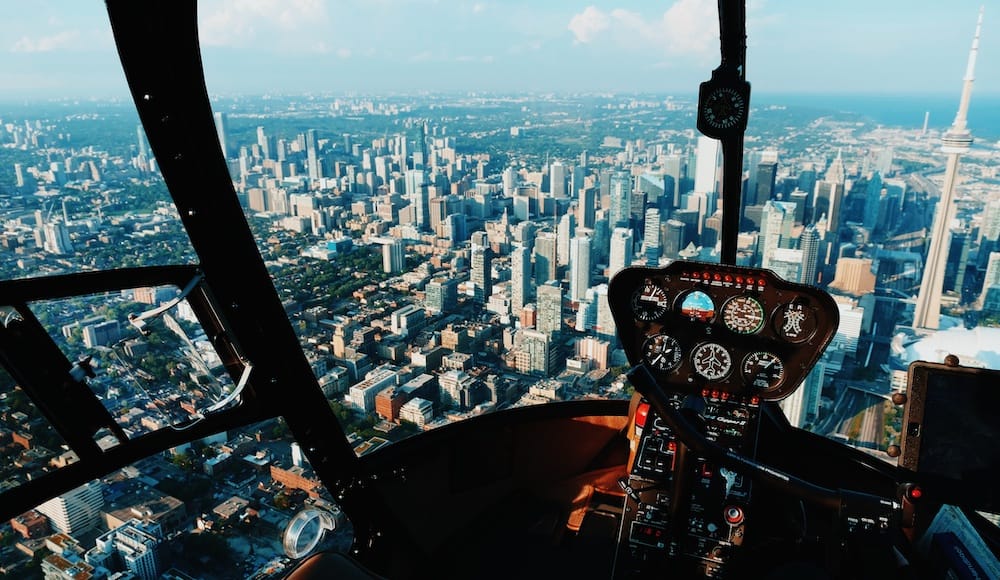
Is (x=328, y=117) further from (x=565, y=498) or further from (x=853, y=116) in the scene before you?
(x=853, y=116)

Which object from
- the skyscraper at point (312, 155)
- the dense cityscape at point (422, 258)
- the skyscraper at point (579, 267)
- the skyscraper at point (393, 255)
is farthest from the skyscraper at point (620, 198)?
the skyscraper at point (312, 155)

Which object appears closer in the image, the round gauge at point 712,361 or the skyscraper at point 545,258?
the round gauge at point 712,361

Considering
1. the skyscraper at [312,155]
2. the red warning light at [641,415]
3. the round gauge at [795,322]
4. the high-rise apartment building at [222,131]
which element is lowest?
the red warning light at [641,415]

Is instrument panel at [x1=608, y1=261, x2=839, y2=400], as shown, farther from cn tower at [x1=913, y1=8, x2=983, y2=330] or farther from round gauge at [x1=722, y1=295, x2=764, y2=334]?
cn tower at [x1=913, y1=8, x2=983, y2=330]

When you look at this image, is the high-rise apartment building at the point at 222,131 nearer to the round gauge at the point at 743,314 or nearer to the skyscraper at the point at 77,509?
the skyscraper at the point at 77,509

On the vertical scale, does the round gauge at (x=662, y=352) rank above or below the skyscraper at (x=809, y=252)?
above

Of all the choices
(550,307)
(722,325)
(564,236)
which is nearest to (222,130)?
(722,325)

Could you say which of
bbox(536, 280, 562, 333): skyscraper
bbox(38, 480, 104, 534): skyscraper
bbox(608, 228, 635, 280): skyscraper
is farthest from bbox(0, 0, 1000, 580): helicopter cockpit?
bbox(608, 228, 635, 280): skyscraper
